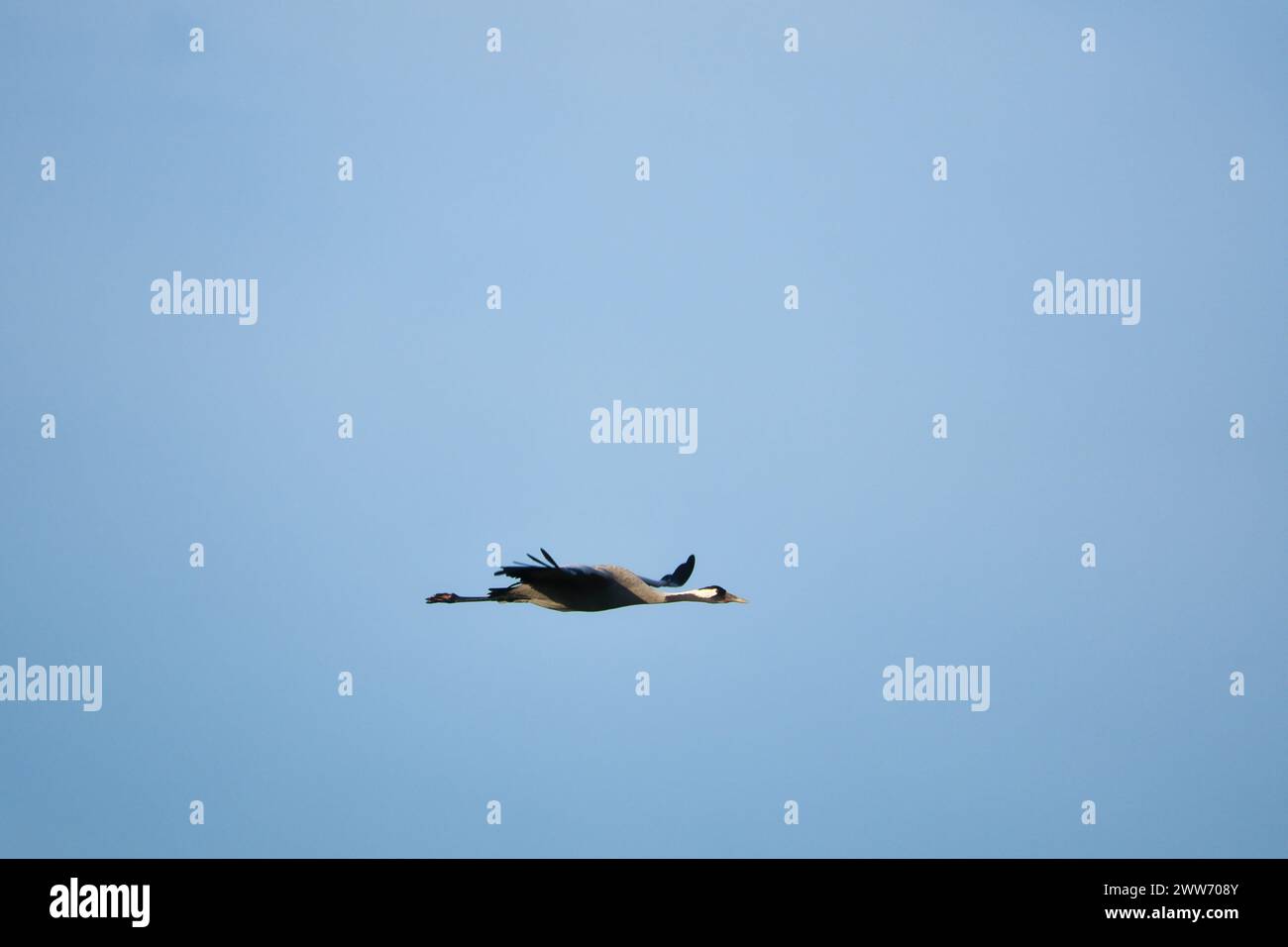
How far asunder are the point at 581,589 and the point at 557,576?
2.07 feet

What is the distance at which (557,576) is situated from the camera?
20.9 meters

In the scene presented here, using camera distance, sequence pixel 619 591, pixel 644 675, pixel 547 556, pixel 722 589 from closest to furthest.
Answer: pixel 547 556
pixel 619 591
pixel 722 589
pixel 644 675

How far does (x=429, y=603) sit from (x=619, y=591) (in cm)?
312

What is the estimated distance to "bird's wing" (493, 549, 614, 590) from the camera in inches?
809

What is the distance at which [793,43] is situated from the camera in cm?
2905

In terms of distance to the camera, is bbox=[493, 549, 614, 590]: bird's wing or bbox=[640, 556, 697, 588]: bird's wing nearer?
bbox=[493, 549, 614, 590]: bird's wing

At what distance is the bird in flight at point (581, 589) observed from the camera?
2076 centimetres

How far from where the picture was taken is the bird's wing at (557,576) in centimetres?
2055

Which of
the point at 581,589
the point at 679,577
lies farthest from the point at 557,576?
the point at 679,577

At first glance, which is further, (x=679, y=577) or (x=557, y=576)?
(x=679, y=577)

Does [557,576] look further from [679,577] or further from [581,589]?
[679,577]

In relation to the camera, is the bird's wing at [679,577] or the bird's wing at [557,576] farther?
the bird's wing at [679,577]

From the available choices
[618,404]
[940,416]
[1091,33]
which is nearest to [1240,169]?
[1091,33]

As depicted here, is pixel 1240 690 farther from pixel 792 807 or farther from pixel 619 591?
pixel 619 591
